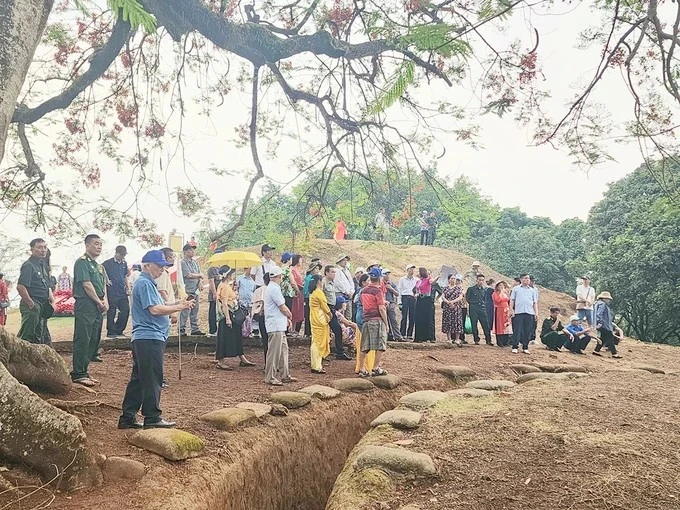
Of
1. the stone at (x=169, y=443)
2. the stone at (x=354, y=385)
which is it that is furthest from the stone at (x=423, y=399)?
the stone at (x=169, y=443)

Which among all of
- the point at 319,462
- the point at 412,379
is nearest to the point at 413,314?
the point at 412,379

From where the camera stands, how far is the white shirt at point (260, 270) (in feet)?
31.5

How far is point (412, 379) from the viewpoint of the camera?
9.07 meters

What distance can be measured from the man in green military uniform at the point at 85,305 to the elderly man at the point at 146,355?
188 cm

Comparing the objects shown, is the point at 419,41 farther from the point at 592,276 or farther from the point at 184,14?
the point at 592,276

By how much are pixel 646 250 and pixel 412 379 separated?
14.9 metres

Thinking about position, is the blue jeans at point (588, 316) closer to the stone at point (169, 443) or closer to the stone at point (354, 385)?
the stone at point (354, 385)

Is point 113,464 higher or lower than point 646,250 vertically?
lower

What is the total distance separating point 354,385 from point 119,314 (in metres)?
4.96

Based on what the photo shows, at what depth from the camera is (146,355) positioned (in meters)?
5.18

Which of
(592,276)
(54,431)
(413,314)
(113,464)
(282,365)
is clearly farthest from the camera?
(592,276)

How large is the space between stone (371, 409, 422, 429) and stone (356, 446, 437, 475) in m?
1.02

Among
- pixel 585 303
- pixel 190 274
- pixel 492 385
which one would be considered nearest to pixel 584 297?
pixel 585 303

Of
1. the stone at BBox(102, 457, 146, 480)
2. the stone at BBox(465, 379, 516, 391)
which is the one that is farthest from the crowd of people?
the stone at BBox(465, 379, 516, 391)
